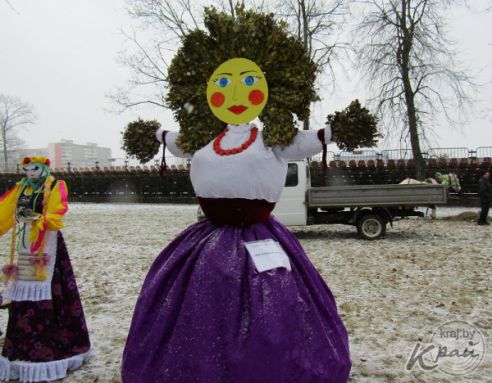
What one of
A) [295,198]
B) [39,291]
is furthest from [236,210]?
[295,198]

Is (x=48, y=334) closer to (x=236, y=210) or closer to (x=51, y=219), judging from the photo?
(x=51, y=219)

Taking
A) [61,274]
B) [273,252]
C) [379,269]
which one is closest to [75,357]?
[61,274]

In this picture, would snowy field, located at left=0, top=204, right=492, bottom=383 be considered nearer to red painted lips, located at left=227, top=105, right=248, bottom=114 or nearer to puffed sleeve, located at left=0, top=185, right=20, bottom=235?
puffed sleeve, located at left=0, top=185, right=20, bottom=235

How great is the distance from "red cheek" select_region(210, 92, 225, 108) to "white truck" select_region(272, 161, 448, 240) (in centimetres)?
709

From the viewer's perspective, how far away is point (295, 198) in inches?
379

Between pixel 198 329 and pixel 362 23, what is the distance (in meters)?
15.0

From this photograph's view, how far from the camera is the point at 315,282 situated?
7.61 feet

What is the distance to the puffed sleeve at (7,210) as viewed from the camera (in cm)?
318

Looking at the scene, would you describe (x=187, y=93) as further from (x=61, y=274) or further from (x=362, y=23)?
(x=362, y=23)

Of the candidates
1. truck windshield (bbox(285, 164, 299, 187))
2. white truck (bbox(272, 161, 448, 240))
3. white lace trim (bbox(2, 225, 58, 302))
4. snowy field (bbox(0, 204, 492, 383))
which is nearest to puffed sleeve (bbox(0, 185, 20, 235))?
white lace trim (bbox(2, 225, 58, 302))

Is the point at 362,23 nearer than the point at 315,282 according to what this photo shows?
No

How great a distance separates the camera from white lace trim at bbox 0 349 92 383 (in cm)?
293

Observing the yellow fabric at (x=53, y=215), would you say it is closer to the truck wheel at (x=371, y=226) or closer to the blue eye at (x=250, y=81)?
the blue eye at (x=250, y=81)

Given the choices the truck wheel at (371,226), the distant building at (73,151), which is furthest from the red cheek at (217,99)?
the distant building at (73,151)
